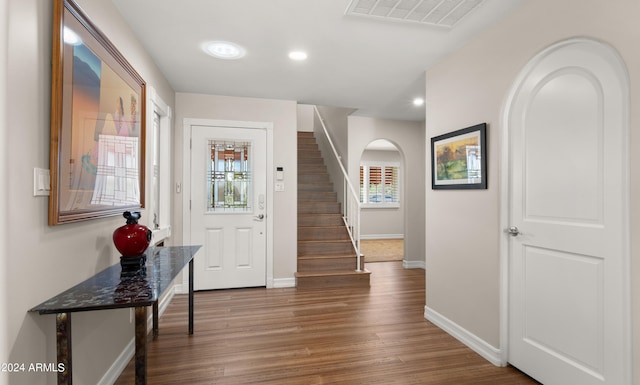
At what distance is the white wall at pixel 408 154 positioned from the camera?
5.09 metres

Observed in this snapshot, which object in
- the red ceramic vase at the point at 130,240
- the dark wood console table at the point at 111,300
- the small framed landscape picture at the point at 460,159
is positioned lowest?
the dark wood console table at the point at 111,300

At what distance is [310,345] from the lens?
8.14 feet

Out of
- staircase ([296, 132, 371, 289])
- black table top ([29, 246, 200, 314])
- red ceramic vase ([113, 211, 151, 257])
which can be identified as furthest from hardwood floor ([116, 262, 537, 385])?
red ceramic vase ([113, 211, 151, 257])

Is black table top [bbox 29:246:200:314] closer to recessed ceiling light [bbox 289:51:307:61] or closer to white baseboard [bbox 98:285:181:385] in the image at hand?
white baseboard [bbox 98:285:181:385]

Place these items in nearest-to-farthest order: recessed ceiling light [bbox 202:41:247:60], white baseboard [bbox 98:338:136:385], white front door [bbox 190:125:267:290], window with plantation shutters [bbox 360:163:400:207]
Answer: white baseboard [bbox 98:338:136:385]
recessed ceiling light [bbox 202:41:247:60]
white front door [bbox 190:125:267:290]
window with plantation shutters [bbox 360:163:400:207]

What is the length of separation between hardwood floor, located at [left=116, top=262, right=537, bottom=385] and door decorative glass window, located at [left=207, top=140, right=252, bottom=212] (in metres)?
1.12

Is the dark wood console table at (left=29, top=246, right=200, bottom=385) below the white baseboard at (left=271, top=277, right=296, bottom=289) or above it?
above

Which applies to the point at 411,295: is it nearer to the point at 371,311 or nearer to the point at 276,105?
the point at 371,311

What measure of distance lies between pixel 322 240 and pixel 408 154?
6.75 feet

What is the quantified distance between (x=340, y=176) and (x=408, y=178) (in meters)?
1.16

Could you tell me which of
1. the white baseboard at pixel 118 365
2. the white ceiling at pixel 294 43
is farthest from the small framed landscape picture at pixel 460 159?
the white baseboard at pixel 118 365

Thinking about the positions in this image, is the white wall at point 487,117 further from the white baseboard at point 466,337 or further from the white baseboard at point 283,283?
the white baseboard at point 283,283

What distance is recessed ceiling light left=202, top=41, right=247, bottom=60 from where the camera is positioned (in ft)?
8.31

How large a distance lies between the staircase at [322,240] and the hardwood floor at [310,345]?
1.42 ft
